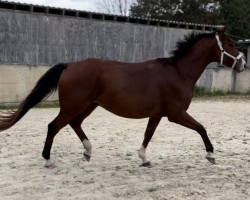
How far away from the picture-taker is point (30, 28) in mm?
13523

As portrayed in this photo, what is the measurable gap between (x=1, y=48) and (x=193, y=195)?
10.5 m

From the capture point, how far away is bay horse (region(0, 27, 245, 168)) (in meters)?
5.13

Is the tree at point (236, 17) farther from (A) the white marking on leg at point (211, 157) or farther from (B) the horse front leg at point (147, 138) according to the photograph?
(A) the white marking on leg at point (211, 157)

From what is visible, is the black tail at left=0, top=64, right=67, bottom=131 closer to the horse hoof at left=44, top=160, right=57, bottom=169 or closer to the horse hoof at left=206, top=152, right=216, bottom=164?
the horse hoof at left=44, top=160, right=57, bottom=169

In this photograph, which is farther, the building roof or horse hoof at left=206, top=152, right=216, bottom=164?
the building roof

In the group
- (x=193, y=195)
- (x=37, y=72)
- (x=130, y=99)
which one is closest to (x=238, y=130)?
(x=130, y=99)

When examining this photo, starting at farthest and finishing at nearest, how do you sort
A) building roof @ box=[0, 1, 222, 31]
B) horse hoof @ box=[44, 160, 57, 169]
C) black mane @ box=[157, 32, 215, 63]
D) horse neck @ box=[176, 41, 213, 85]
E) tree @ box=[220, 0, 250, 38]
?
tree @ box=[220, 0, 250, 38] < building roof @ box=[0, 1, 222, 31] < black mane @ box=[157, 32, 215, 63] < horse neck @ box=[176, 41, 213, 85] < horse hoof @ box=[44, 160, 57, 169]

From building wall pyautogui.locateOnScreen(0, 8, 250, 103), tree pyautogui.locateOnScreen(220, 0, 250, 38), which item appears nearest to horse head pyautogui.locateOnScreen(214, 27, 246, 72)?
building wall pyautogui.locateOnScreen(0, 8, 250, 103)

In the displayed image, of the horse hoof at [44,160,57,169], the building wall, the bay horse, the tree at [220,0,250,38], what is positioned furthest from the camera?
the tree at [220,0,250,38]

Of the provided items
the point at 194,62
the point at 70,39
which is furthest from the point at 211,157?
the point at 70,39

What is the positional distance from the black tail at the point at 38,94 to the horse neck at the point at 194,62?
1662 millimetres

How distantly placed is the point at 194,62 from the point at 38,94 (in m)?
2.27

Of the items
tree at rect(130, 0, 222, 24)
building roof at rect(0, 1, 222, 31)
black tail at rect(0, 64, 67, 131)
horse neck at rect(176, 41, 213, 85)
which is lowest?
black tail at rect(0, 64, 67, 131)

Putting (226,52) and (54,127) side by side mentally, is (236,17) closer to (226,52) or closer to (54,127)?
(226,52)
